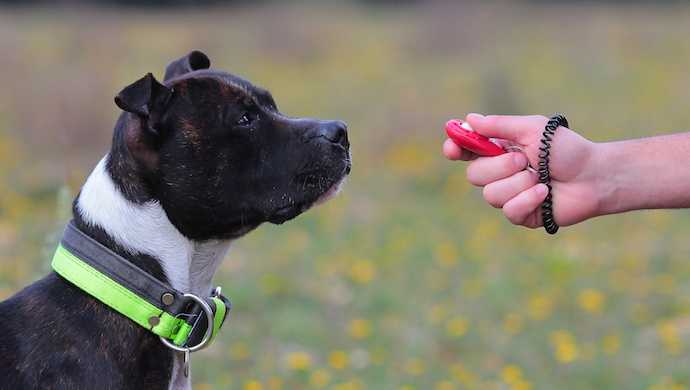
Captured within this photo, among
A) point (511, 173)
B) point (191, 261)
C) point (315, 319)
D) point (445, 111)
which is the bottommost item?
point (445, 111)

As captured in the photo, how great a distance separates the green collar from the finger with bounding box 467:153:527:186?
0.96m

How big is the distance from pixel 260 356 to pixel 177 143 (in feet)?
7.88

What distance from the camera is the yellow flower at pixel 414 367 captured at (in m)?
5.13

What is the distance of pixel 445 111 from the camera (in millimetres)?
12211

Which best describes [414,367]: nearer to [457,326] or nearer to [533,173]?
[457,326]

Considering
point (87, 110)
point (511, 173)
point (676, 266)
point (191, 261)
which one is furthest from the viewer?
point (87, 110)

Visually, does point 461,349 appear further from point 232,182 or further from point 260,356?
point 232,182

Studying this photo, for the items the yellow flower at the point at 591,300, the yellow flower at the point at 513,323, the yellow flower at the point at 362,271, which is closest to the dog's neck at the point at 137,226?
the yellow flower at the point at 513,323

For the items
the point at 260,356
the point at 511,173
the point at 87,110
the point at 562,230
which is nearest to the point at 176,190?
the point at 511,173

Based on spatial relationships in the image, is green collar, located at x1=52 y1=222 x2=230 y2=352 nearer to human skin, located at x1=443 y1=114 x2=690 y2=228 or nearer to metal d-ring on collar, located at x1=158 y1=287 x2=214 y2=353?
metal d-ring on collar, located at x1=158 y1=287 x2=214 y2=353

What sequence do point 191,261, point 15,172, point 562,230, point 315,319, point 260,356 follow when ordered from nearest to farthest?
1. point 191,261
2. point 260,356
3. point 315,319
4. point 562,230
5. point 15,172

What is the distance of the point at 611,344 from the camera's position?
5570 mm

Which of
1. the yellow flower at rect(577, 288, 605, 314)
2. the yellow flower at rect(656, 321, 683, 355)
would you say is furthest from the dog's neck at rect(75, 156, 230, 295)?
the yellow flower at rect(577, 288, 605, 314)

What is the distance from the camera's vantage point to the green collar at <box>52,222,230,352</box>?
9.57 feet
